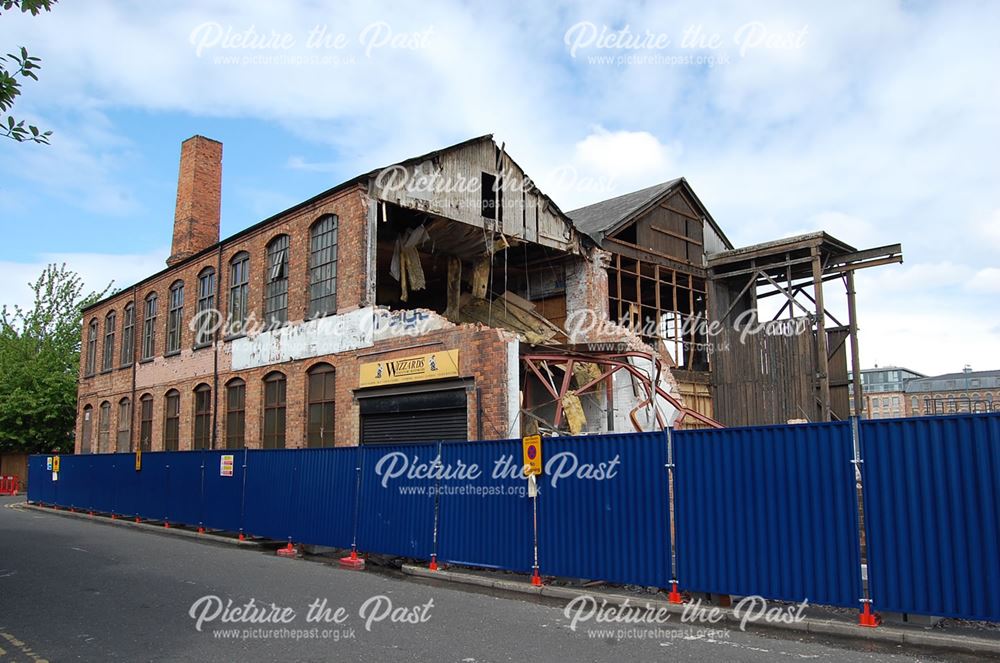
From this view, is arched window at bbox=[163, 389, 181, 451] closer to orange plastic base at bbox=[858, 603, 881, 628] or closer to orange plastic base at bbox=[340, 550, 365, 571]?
orange plastic base at bbox=[340, 550, 365, 571]

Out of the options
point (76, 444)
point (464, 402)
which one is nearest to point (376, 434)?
point (464, 402)

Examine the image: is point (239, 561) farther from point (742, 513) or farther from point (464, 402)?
point (742, 513)

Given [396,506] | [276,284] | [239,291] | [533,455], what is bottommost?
[396,506]

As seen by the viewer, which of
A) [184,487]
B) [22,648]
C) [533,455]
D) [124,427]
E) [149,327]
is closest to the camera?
[22,648]

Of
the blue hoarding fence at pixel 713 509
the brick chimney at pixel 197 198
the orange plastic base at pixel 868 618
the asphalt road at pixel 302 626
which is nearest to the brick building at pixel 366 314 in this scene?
the brick chimney at pixel 197 198

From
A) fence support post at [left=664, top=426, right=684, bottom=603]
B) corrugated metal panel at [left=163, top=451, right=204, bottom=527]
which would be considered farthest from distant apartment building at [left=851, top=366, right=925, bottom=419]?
fence support post at [left=664, top=426, right=684, bottom=603]

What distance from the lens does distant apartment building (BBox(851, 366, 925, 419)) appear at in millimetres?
88562

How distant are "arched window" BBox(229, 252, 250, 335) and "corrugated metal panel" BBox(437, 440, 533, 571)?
1289 centimetres

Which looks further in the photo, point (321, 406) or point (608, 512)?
point (321, 406)

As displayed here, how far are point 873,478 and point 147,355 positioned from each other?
85.7 ft

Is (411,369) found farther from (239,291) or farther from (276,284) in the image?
(239,291)

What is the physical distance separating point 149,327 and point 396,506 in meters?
19.7

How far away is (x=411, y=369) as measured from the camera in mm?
16578

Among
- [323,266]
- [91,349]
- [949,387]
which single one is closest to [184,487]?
[323,266]
